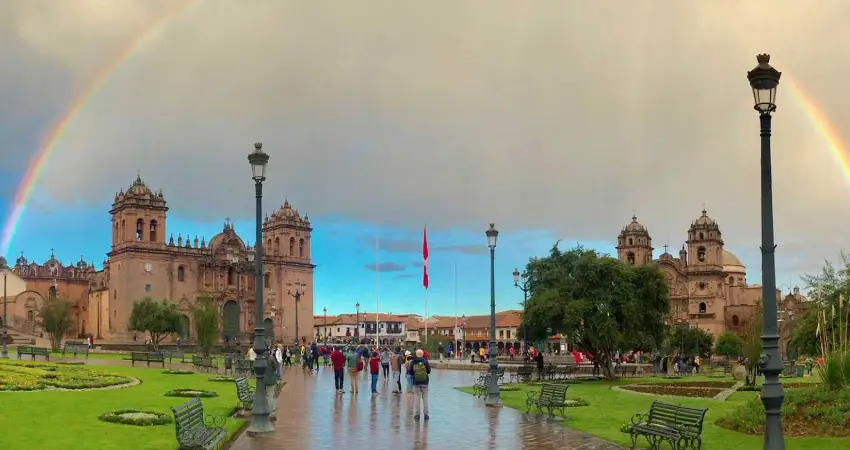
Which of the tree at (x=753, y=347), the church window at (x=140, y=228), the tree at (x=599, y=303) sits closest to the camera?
the tree at (x=753, y=347)

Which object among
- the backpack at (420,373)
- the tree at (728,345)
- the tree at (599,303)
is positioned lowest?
the tree at (728,345)

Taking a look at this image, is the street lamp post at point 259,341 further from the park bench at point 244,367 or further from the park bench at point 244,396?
the park bench at point 244,367

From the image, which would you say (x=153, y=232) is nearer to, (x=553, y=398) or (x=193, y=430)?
(x=553, y=398)

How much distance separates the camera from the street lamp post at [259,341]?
16609 mm

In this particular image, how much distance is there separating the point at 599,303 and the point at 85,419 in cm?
2514

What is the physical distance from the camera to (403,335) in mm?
156375

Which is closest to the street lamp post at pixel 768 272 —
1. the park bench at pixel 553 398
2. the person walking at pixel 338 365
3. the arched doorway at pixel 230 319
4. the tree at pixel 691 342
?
the park bench at pixel 553 398

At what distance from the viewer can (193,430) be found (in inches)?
526

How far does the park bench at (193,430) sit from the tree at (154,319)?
61323mm

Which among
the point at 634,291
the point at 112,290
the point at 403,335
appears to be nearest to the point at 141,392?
the point at 634,291

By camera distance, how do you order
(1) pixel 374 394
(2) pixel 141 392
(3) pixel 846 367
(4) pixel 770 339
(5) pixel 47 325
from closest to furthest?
(4) pixel 770 339, (3) pixel 846 367, (2) pixel 141 392, (1) pixel 374 394, (5) pixel 47 325

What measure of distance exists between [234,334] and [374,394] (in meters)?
63.3

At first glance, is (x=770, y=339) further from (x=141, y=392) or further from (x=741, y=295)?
(x=741, y=295)

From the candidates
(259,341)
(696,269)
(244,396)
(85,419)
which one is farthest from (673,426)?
(696,269)
